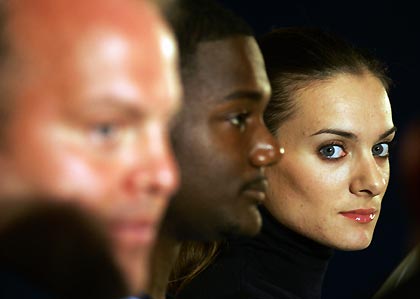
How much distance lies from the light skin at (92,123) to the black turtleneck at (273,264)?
0.58m

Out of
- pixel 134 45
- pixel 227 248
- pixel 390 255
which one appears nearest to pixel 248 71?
pixel 134 45

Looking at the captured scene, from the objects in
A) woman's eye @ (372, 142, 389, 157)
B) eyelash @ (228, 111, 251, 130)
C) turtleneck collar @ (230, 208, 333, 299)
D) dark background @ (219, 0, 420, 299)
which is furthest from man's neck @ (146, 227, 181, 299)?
dark background @ (219, 0, 420, 299)

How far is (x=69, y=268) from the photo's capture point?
0.71 metres

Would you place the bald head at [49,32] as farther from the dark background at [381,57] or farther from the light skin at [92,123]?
the dark background at [381,57]

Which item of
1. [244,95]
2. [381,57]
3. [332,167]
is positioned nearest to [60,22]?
[244,95]

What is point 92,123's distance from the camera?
69 cm

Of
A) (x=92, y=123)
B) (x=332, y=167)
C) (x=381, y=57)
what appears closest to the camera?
(x=92, y=123)

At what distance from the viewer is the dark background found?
1873 mm

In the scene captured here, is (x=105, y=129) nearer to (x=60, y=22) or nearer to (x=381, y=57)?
(x=60, y=22)

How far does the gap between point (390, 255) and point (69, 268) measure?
1332mm

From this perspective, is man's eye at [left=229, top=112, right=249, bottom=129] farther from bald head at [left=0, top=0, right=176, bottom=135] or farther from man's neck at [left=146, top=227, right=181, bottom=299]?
bald head at [left=0, top=0, right=176, bottom=135]

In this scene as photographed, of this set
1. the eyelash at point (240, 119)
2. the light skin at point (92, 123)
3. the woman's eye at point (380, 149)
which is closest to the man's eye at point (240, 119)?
the eyelash at point (240, 119)

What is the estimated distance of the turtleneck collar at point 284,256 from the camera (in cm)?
133

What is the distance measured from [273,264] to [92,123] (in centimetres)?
69
